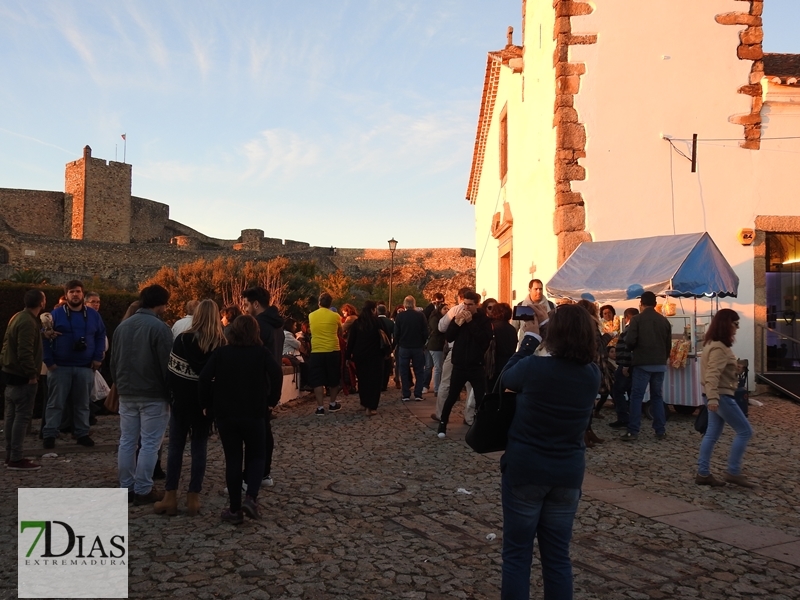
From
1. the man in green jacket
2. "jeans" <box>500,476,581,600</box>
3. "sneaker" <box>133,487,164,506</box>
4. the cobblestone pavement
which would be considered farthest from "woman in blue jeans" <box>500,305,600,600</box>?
the man in green jacket

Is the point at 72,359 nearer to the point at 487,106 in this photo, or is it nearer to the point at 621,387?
the point at 621,387

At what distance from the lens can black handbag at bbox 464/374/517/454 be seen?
11.0 feet

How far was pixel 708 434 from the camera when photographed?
6.35m

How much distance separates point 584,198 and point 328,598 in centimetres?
921

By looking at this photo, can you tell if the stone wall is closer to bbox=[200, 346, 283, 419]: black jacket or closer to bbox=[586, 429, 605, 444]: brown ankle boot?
bbox=[586, 429, 605, 444]: brown ankle boot

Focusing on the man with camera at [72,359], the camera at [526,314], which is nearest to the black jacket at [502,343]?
the camera at [526,314]

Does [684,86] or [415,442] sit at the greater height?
[684,86]

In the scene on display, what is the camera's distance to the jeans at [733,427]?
6.21 m

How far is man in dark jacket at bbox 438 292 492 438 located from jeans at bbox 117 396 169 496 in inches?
144

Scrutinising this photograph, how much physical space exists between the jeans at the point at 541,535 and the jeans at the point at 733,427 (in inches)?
142

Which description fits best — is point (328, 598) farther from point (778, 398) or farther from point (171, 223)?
point (171, 223)

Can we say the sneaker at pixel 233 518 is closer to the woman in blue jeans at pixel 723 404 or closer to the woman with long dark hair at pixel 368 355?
the woman in blue jeans at pixel 723 404

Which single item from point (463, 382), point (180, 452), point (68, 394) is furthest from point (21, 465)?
point (463, 382)

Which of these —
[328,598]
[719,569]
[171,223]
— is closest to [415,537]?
[328,598]
